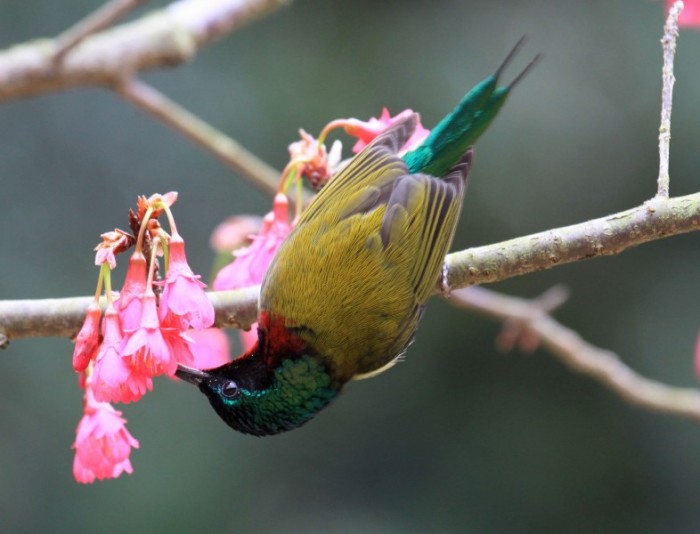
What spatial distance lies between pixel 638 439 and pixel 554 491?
434 mm

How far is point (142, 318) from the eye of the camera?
130 cm

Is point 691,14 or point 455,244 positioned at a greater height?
point 455,244

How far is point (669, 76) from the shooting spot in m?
1.54

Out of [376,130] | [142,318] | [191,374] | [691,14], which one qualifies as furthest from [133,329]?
[691,14]

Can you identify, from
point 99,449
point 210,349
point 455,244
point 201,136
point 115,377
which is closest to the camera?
point 115,377

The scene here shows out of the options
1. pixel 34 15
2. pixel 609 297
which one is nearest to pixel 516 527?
pixel 609 297

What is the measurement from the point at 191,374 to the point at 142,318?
21 centimetres

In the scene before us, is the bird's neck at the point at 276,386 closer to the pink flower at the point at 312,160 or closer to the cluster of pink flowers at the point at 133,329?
the cluster of pink flowers at the point at 133,329

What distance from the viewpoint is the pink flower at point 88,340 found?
1.31 meters

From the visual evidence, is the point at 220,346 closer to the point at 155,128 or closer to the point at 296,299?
the point at 296,299

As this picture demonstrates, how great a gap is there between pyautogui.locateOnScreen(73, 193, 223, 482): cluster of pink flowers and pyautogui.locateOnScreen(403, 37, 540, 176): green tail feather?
2.10 feet

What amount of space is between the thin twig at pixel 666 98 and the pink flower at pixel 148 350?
0.73 m

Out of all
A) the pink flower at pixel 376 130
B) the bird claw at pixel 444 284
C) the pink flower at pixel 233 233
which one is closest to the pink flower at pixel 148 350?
the bird claw at pixel 444 284

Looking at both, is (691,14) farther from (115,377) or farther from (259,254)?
(115,377)
